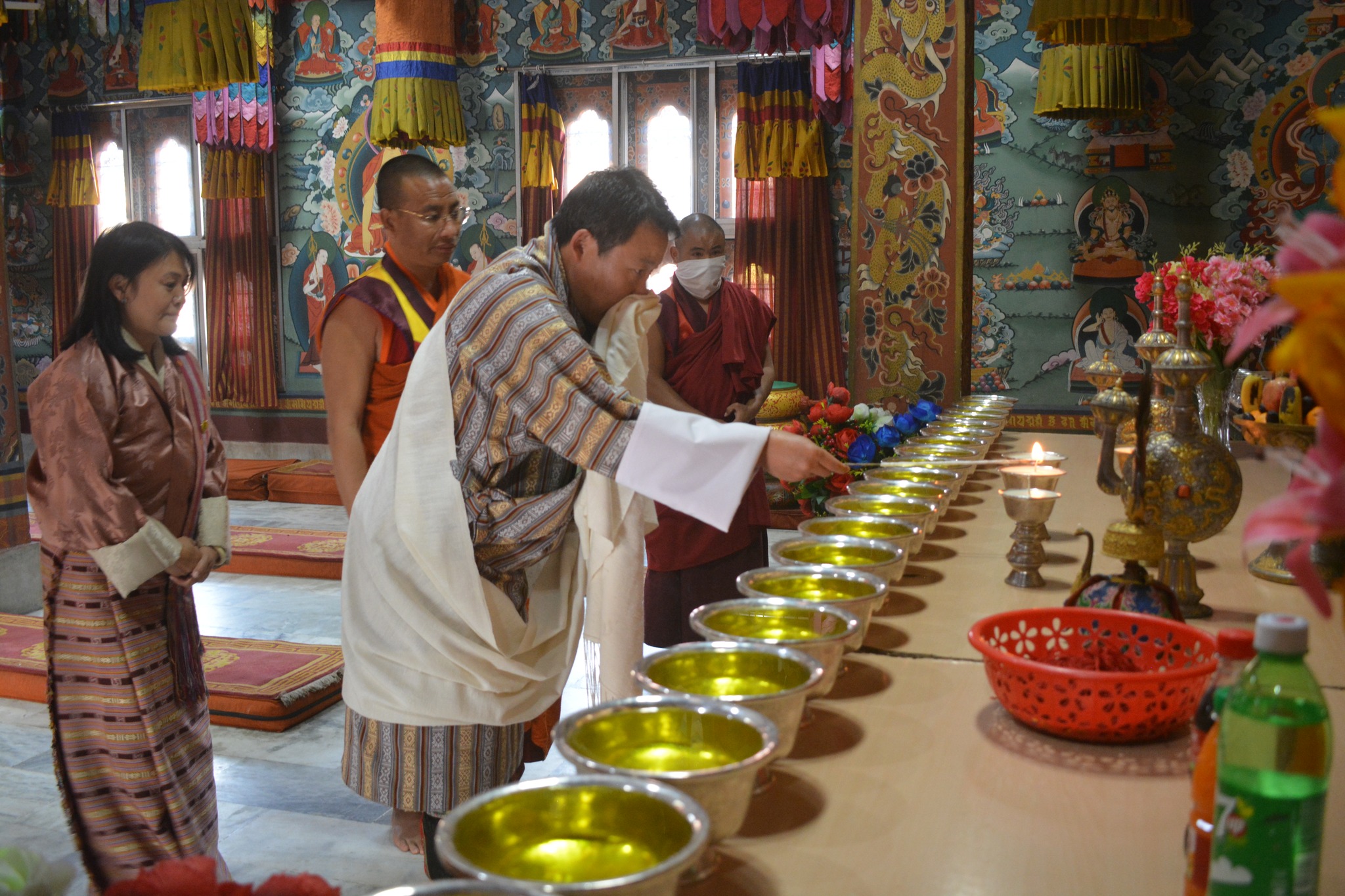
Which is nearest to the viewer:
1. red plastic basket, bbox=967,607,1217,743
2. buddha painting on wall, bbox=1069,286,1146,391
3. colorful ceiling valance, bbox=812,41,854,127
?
red plastic basket, bbox=967,607,1217,743

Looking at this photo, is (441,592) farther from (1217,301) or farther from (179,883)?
(1217,301)

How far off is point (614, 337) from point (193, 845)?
1.38 meters

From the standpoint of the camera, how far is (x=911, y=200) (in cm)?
322

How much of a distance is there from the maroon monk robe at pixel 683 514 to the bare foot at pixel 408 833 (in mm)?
869

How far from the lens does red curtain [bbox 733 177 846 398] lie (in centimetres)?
705

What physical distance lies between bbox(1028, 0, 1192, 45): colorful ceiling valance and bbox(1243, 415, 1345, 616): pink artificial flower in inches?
128

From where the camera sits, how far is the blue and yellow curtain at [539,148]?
7422 mm

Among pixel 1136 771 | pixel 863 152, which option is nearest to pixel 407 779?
pixel 1136 771

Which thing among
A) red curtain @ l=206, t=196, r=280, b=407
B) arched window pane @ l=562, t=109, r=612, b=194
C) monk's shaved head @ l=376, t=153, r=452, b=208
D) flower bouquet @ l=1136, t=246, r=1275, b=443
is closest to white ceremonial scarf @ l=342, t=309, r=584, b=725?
monk's shaved head @ l=376, t=153, r=452, b=208

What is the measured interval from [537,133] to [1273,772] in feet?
23.9

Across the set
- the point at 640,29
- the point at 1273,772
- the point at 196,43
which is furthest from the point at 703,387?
the point at 640,29

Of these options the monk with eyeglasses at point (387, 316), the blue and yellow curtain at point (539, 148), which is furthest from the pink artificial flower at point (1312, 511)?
the blue and yellow curtain at point (539, 148)

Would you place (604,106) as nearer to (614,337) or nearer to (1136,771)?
(614,337)

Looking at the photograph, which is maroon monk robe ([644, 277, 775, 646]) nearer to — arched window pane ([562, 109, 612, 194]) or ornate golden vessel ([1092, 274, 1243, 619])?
ornate golden vessel ([1092, 274, 1243, 619])
